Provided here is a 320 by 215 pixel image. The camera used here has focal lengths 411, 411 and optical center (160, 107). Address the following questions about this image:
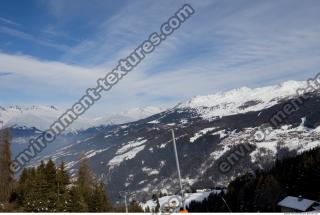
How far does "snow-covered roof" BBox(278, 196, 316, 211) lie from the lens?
303 feet

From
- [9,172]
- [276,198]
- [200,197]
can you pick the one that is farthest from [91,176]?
[200,197]

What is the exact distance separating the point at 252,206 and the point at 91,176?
171ft

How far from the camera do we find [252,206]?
107 meters

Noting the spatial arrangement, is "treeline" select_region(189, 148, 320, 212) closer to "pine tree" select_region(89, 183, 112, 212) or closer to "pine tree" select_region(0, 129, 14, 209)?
"pine tree" select_region(89, 183, 112, 212)

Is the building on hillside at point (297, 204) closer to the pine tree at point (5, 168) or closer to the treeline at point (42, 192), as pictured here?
the treeline at point (42, 192)

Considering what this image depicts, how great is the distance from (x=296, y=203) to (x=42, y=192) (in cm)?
6695

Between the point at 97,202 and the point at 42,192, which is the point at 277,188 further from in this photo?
the point at 42,192

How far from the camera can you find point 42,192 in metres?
49.3

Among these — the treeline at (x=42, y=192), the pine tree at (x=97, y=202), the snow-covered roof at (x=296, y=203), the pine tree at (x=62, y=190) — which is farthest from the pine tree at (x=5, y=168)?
the snow-covered roof at (x=296, y=203)

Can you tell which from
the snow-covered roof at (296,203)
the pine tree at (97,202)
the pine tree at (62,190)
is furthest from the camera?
the snow-covered roof at (296,203)

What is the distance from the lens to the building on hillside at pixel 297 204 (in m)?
91.4

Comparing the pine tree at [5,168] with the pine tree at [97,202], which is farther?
the pine tree at [5,168]

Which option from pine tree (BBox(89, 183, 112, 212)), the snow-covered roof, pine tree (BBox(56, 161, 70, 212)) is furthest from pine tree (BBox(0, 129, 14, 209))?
the snow-covered roof

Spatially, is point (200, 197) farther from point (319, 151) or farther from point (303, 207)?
point (303, 207)
